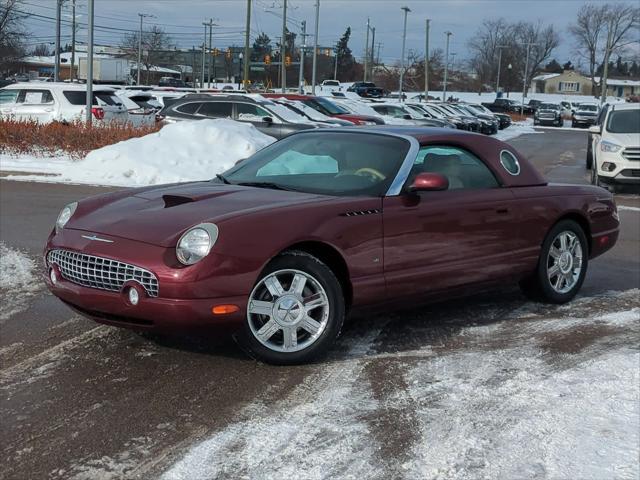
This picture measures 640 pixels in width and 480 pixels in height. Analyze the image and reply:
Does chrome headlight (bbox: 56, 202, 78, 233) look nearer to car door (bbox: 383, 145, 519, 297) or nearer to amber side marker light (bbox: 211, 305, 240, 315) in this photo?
amber side marker light (bbox: 211, 305, 240, 315)

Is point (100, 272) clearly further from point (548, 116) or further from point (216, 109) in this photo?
point (548, 116)

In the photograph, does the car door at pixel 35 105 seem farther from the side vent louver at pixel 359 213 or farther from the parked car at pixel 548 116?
the parked car at pixel 548 116

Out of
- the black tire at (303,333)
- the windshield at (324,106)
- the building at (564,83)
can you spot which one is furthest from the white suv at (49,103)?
the building at (564,83)

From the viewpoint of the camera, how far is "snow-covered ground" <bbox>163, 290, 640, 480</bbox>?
3445mm

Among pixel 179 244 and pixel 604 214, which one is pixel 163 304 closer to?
pixel 179 244

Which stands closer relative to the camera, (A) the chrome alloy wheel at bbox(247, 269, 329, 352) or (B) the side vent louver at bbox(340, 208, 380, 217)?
(A) the chrome alloy wheel at bbox(247, 269, 329, 352)

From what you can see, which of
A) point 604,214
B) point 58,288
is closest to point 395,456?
point 58,288

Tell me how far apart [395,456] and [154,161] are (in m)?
12.8

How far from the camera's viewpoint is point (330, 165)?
5578mm

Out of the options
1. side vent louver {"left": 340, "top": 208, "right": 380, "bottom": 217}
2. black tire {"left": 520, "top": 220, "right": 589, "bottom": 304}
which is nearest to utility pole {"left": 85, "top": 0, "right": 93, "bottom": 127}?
black tire {"left": 520, "top": 220, "right": 589, "bottom": 304}

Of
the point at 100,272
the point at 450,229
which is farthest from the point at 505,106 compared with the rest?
the point at 100,272

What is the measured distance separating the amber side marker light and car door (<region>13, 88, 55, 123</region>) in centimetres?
1793

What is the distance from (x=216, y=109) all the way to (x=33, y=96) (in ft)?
16.1

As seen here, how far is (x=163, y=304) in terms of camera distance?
4.30 m
